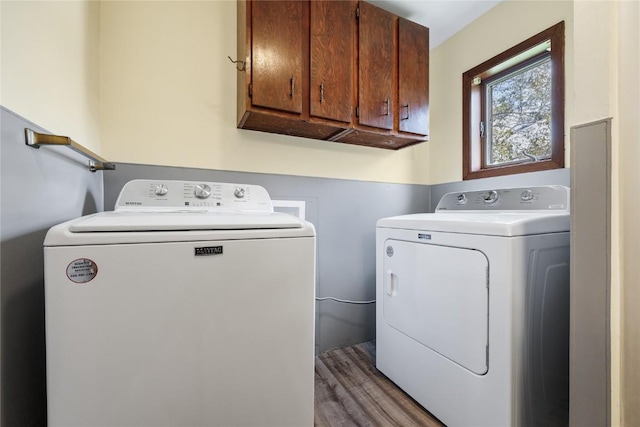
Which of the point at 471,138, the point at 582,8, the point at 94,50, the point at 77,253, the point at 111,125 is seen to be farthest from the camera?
the point at 471,138

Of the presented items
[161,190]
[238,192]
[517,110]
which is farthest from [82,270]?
[517,110]

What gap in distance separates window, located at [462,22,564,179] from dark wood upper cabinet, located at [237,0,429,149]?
18.1 inches

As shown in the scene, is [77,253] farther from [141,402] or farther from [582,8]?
[582,8]

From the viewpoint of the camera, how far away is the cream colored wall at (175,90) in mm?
1399

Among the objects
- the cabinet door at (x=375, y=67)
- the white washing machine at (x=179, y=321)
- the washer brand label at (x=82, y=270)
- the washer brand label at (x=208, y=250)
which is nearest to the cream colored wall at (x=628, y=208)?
the white washing machine at (x=179, y=321)

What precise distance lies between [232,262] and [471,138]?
2.01 m

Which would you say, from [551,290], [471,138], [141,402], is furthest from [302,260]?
[471,138]

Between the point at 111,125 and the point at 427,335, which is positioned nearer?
the point at 427,335

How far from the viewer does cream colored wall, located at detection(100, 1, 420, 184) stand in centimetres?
140

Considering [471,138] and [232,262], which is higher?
[471,138]

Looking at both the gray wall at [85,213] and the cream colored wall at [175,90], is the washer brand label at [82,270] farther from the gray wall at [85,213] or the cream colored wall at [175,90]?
the cream colored wall at [175,90]

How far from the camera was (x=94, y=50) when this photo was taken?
4.23ft

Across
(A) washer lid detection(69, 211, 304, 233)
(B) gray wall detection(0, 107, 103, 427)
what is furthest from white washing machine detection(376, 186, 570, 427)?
(B) gray wall detection(0, 107, 103, 427)

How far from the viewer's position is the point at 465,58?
2.07 meters
